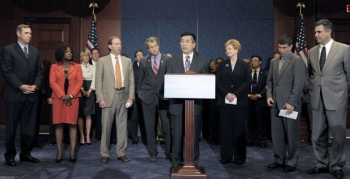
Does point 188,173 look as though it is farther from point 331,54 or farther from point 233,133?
point 331,54

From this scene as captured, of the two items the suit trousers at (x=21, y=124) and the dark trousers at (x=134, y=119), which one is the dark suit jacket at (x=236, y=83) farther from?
the suit trousers at (x=21, y=124)

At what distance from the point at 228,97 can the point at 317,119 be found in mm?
1008

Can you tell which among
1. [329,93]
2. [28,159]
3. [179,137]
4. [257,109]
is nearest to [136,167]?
[179,137]

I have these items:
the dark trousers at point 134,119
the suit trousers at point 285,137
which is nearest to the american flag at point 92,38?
the dark trousers at point 134,119

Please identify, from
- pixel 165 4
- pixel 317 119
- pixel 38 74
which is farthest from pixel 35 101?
pixel 165 4

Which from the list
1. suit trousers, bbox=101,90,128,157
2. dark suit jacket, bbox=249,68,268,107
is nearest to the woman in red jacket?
suit trousers, bbox=101,90,128,157

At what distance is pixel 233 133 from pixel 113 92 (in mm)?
1552

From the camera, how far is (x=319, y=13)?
7.64 metres

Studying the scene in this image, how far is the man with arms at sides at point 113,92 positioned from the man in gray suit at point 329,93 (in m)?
2.19

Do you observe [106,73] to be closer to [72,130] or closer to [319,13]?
[72,130]

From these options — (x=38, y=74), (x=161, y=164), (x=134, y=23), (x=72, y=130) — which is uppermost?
(x=134, y=23)

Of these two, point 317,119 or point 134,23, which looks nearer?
point 317,119

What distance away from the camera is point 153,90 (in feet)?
16.2

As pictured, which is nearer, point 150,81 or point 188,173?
point 188,173
